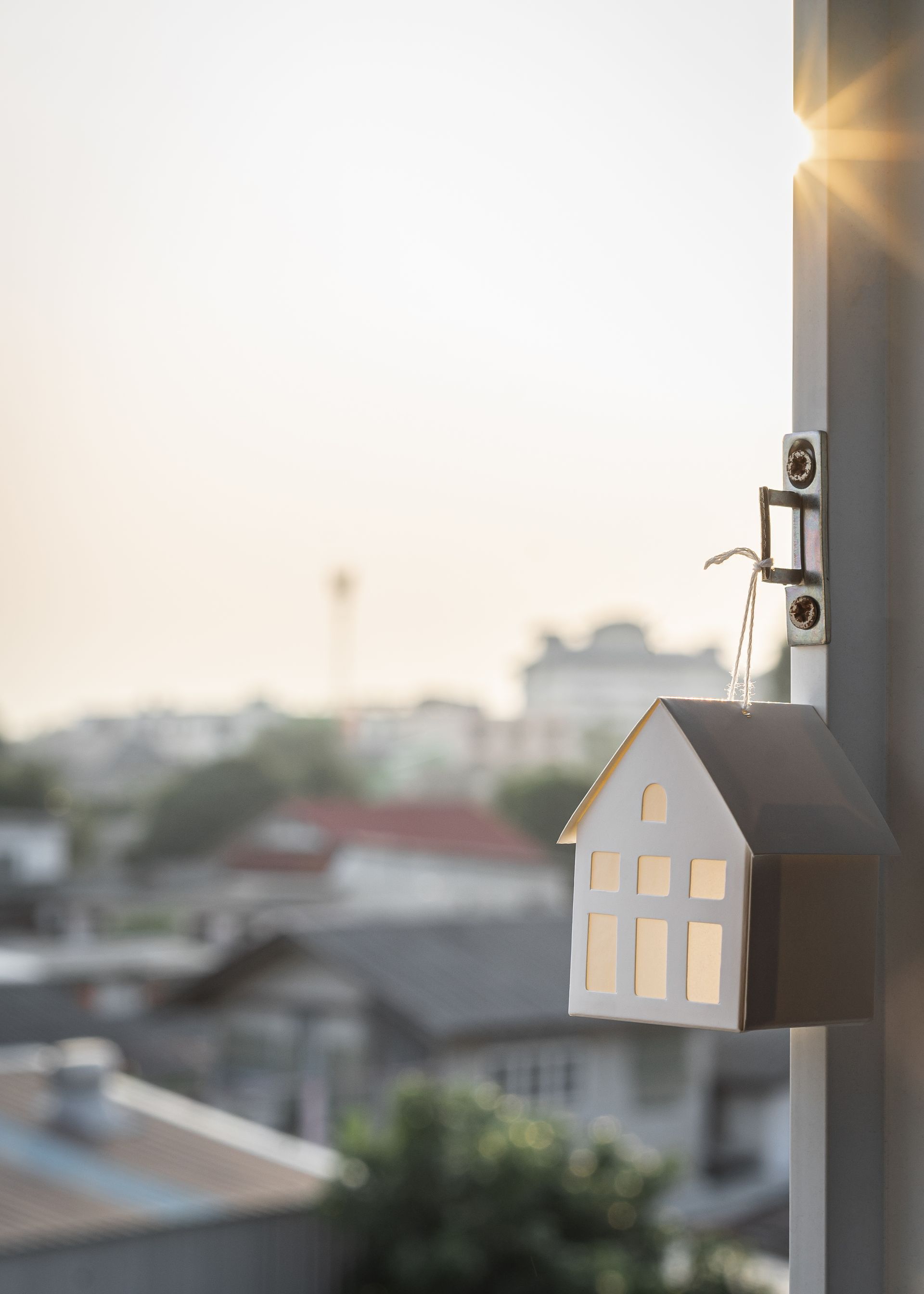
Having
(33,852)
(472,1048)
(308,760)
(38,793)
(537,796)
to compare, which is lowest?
(472,1048)

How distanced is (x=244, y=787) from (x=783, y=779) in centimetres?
1275

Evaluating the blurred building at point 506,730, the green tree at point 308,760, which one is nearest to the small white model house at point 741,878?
the blurred building at point 506,730

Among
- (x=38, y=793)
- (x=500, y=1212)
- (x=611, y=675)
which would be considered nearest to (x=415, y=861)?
(x=38, y=793)

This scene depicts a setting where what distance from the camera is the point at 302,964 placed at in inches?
255

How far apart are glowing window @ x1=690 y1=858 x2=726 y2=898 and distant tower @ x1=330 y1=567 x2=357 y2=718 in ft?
35.2

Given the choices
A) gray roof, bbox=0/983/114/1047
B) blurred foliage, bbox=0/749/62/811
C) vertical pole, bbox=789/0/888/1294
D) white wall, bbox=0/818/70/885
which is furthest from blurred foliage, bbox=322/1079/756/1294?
blurred foliage, bbox=0/749/62/811

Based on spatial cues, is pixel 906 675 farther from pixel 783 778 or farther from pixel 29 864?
pixel 29 864

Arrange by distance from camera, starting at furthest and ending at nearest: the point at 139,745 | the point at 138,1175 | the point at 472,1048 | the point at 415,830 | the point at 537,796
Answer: the point at 139,745 < the point at 537,796 < the point at 415,830 < the point at 472,1048 < the point at 138,1175

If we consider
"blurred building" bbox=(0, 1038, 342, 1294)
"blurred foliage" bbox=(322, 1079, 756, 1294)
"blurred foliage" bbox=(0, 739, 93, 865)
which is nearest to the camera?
"blurred building" bbox=(0, 1038, 342, 1294)

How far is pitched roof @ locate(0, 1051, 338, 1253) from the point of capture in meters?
3.22

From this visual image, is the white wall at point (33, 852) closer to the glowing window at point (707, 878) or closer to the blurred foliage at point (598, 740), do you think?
the blurred foliage at point (598, 740)

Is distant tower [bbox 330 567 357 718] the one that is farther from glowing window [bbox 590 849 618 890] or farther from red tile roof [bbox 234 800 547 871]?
glowing window [bbox 590 849 618 890]

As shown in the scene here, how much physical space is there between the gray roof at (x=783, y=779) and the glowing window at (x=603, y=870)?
0.05m

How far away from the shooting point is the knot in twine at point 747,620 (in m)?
0.35
